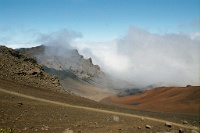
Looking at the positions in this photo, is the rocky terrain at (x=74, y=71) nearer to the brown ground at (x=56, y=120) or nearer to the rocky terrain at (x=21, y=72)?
the rocky terrain at (x=21, y=72)

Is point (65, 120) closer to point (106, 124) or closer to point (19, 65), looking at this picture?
point (106, 124)

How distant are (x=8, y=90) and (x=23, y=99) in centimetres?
335

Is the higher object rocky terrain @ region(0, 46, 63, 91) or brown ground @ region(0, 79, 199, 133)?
rocky terrain @ region(0, 46, 63, 91)

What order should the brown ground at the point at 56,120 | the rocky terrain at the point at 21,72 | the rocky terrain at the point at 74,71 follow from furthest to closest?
the rocky terrain at the point at 74,71
the rocky terrain at the point at 21,72
the brown ground at the point at 56,120

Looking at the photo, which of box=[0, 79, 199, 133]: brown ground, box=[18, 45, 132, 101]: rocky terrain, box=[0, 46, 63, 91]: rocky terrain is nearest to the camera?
box=[0, 79, 199, 133]: brown ground

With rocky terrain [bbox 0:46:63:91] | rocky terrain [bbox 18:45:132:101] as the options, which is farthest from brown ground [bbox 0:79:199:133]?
rocky terrain [bbox 18:45:132:101]

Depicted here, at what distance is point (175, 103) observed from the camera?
34.4m

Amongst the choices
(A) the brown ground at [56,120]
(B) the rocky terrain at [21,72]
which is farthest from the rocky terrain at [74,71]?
(A) the brown ground at [56,120]

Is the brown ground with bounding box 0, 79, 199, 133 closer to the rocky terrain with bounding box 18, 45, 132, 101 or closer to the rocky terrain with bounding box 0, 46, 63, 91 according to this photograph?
the rocky terrain with bounding box 0, 46, 63, 91

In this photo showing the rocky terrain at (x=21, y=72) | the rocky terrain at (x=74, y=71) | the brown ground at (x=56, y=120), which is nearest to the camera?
the brown ground at (x=56, y=120)

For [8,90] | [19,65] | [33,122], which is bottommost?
[33,122]

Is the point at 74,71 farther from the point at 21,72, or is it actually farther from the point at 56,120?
the point at 56,120

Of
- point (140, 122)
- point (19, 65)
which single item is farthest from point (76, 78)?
point (140, 122)

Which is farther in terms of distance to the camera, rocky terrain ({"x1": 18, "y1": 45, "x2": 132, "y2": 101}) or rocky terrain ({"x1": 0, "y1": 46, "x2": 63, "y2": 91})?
rocky terrain ({"x1": 18, "y1": 45, "x2": 132, "y2": 101})
